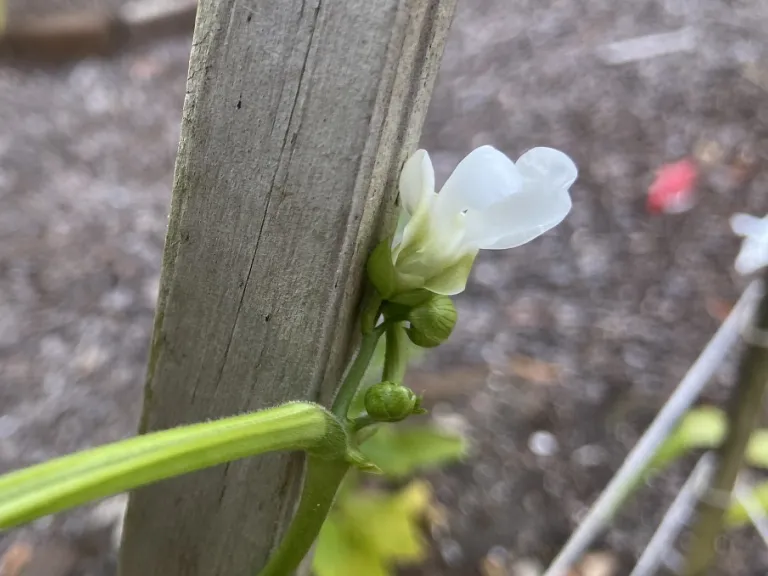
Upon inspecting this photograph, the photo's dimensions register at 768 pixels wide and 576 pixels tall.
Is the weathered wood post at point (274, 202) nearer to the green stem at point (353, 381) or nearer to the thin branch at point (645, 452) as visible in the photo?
the green stem at point (353, 381)

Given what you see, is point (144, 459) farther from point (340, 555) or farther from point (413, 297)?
point (340, 555)

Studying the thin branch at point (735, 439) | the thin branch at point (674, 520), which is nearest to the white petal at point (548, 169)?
the thin branch at point (735, 439)

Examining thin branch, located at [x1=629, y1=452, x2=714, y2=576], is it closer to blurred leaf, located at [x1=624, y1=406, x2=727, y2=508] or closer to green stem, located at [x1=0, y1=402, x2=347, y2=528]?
blurred leaf, located at [x1=624, y1=406, x2=727, y2=508]

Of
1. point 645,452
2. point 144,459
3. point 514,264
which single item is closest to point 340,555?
point 645,452

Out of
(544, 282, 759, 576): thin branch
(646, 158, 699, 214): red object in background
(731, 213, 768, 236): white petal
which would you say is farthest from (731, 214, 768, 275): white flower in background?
(646, 158, 699, 214): red object in background

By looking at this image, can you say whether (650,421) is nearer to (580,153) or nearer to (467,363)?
(467,363)
